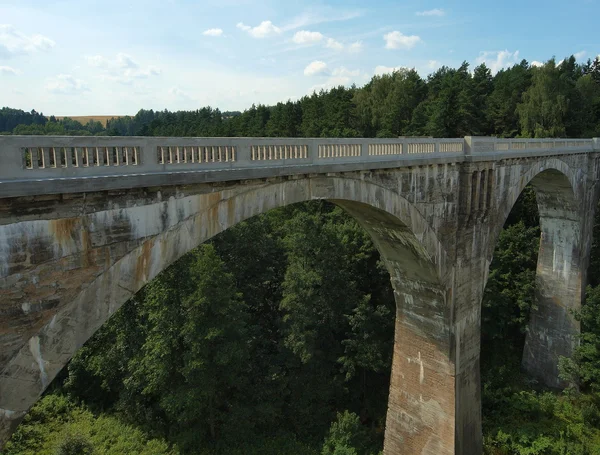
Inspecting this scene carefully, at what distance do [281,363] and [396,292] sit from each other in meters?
8.89

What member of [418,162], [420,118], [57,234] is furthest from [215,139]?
[420,118]

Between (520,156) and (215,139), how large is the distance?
1275 cm

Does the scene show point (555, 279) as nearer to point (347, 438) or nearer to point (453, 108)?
point (347, 438)

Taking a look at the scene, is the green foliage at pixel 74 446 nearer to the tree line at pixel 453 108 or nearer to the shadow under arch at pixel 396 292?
the shadow under arch at pixel 396 292

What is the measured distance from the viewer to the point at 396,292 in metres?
15.1

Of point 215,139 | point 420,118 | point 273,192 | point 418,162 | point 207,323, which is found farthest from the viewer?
point 420,118

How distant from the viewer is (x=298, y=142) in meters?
8.36

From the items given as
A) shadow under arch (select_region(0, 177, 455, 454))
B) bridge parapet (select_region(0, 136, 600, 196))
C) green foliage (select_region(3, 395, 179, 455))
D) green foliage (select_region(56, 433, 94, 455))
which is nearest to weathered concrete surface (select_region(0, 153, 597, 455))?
shadow under arch (select_region(0, 177, 455, 454))

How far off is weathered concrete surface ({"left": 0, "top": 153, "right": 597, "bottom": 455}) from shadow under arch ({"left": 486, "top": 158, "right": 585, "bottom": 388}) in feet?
0.31

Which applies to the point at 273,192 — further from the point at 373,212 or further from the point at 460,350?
the point at 460,350

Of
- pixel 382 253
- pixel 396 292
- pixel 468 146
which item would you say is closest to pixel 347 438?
pixel 396 292

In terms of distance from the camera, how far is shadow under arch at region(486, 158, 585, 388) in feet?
69.8

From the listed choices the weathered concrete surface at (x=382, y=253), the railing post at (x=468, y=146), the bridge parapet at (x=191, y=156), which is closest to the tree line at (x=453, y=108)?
the weathered concrete surface at (x=382, y=253)

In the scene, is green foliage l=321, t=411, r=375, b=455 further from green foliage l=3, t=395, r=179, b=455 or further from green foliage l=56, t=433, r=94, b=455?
green foliage l=56, t=433, r=94, b=455
